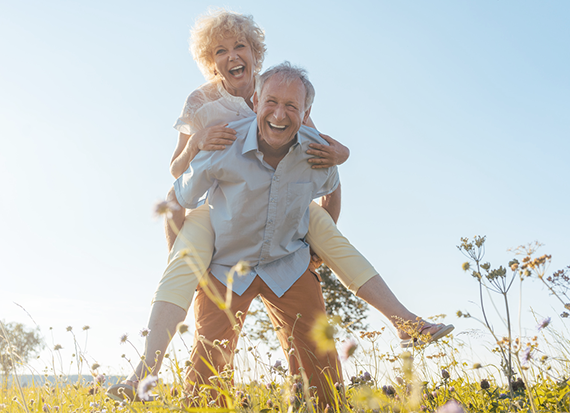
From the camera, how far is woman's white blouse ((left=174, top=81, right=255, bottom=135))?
391 centimetres

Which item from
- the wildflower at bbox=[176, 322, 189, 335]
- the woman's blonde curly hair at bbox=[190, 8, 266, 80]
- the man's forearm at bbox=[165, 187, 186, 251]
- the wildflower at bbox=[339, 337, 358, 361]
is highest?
the woman's blonde curly hair at bbox=[190, 8, 266, 80]

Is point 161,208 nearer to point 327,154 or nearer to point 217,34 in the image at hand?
point 327,154

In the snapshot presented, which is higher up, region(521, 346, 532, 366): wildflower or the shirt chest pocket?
the shirt chest pocket

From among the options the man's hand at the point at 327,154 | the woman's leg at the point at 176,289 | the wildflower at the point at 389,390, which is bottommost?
the wildflower at the point at 389,390

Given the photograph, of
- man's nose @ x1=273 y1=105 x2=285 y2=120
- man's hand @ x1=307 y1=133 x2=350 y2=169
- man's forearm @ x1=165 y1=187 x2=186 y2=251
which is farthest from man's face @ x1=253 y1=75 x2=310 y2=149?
man's forearm @ x1=165 y1=187 x2=186 y2=251

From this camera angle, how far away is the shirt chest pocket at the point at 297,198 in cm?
349

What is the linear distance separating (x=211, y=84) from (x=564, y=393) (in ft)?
11.9

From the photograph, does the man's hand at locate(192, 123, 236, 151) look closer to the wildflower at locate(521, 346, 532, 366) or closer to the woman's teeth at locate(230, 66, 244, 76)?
the woman's teeth at locate(230, 66, 244, 76)

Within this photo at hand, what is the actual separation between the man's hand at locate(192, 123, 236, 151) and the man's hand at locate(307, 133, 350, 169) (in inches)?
24.4

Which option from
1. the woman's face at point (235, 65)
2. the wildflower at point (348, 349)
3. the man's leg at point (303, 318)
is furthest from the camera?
the woman's face at point (235, 65)

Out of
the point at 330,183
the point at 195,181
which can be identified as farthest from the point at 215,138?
the point at 330,183

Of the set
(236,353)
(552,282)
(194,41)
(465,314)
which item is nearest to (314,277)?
(236,353)

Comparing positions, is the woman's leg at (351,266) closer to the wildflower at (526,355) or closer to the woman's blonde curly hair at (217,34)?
the wildflower at (526,355)

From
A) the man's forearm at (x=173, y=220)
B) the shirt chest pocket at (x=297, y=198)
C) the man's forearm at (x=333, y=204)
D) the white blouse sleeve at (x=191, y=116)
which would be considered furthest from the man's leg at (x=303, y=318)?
the white blouse sleeve at (x=191, y=116)
